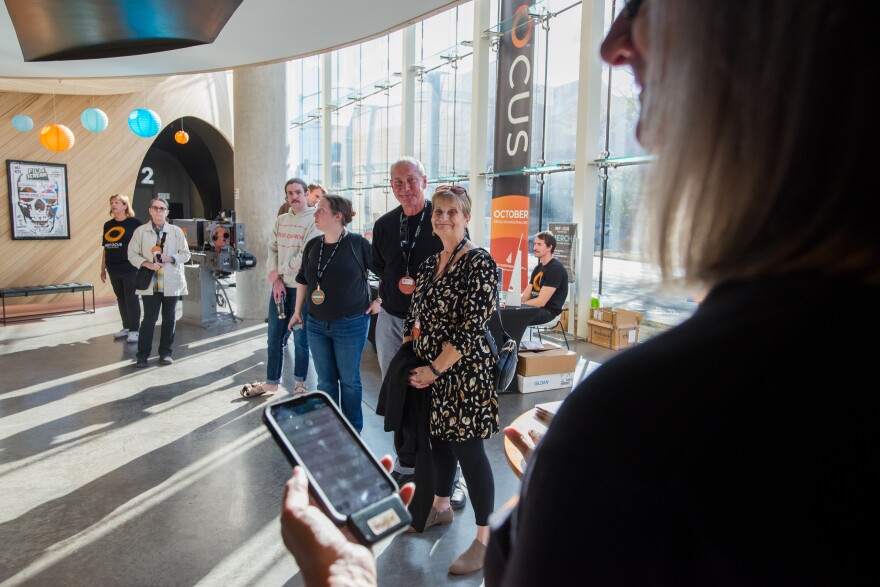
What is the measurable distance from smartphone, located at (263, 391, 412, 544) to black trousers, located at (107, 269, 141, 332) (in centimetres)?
691

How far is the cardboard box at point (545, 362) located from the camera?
18.2ft

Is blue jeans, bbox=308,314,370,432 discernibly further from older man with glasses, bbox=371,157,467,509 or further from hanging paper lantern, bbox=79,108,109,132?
hanging paper lantern, bbox=79,108,109,132

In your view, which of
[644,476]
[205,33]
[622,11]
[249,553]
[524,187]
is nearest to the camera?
[644,476]

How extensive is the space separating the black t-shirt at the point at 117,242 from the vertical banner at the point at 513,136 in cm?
512

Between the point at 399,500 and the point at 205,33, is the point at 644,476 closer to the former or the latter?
the point at 399,500

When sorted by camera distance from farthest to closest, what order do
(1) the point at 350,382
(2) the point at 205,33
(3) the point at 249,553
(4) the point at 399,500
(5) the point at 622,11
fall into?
(1) the point at 350,382 < (3) the point at 249,553 < (2) the point at 205,33 < (4) the point at 399,500 < (5) the point at 622,11

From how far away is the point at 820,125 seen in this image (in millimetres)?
373

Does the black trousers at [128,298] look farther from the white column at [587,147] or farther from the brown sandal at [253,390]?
the white column at [587,147]

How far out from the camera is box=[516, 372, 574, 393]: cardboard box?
18.3 ft

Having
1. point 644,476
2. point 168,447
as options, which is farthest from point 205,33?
point 168,447

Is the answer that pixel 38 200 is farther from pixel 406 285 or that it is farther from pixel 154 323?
pixel 406 285

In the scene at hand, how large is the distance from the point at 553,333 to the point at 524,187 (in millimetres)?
2492

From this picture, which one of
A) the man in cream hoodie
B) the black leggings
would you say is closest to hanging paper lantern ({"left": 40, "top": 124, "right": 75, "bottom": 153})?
the man in cream hoodie

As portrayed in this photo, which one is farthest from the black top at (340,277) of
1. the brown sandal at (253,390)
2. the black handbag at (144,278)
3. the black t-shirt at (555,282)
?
the black handbag at (144,278)
